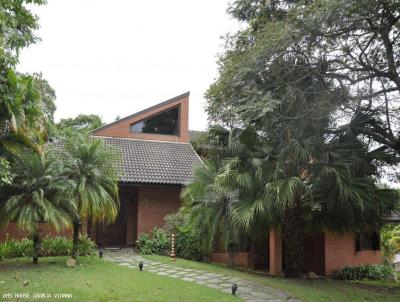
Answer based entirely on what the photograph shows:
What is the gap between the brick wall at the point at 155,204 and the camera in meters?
17.2

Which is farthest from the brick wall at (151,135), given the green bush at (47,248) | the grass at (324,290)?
the grass at (324,290)

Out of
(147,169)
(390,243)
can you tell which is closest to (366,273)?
(390,243)

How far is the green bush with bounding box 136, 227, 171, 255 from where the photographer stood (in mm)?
15102

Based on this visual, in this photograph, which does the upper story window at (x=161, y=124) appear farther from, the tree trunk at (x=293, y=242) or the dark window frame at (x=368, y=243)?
the tree trunk at (x=293, y=242)

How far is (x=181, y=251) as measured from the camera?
14570 millimetres

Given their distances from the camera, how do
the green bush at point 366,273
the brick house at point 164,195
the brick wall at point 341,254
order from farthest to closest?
the brick wall at point 341,254
the brick house at point 164,195
the green bush at point 366,273

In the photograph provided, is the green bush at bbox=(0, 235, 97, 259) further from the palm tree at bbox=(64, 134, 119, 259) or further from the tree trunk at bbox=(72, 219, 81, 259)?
the palm tree at bbox=(64, 134, 119, 259)

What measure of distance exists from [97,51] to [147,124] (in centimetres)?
834

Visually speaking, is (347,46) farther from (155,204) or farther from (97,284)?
(155,204)

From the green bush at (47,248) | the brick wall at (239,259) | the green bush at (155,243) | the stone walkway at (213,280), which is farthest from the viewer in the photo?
the green bush at (155,243)

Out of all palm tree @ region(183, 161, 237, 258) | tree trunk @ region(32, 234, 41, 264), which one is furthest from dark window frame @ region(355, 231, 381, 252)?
tree trunk @ region(32, 234, 41, 264)

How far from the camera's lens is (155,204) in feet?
57.7

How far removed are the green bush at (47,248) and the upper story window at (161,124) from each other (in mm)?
9104

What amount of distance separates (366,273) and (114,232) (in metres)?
11.1
